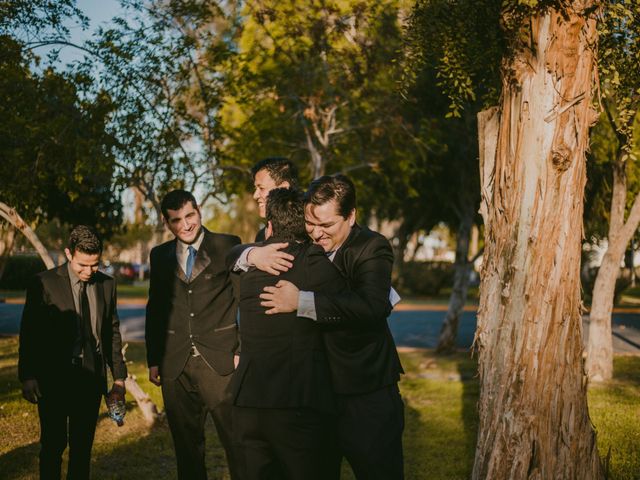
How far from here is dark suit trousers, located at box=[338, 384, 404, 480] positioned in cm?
365

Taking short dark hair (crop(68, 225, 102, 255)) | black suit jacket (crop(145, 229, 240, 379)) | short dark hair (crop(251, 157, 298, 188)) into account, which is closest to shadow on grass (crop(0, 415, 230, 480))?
black suit jacket (crop(145, 229, 240, 379))

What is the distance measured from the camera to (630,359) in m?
13.3

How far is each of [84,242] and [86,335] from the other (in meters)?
0.66

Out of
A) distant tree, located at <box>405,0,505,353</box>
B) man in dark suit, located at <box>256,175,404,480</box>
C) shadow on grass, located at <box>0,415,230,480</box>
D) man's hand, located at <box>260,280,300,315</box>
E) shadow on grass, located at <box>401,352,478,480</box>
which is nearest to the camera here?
man's hand, located at <box>260,280,300,315</box>

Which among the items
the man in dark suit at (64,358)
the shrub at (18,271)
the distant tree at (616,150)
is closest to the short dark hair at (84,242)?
the man in dark suit at (64,358)

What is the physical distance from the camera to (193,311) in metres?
4.93

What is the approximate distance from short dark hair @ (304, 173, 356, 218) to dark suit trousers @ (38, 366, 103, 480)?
7.35 ft

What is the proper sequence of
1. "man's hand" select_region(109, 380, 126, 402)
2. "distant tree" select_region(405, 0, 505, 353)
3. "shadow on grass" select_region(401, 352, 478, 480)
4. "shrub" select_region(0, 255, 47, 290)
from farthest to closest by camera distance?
"shrub" select_region(0, 255, 47, 290)
"shadow on grass" select_region(401, 352, 478, 480)
"distant tree" select_region(405, 0, 505, 353)
"man's hand" select_region(109, 380, 126, 402)

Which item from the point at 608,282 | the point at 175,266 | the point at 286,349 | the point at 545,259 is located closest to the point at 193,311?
the point at 175,266

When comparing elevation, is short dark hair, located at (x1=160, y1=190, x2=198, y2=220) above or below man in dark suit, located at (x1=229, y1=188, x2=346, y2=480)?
above

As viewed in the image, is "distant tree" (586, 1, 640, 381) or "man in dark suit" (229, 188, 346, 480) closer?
"man in dark suit" (229, 188, 346, 480)

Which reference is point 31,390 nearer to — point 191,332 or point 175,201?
point 191,332

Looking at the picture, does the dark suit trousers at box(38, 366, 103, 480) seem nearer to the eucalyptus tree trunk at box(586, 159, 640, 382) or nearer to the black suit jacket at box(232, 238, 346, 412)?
the black suit jacket at box(232, 238, 346, 412)

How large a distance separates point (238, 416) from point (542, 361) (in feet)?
7.57
